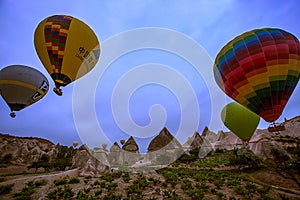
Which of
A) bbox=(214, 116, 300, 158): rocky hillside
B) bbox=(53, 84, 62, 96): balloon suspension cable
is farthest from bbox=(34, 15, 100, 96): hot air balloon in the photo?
bbox=(214, 116, 300, 158): rocky hillside

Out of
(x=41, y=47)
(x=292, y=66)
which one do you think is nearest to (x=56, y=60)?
(x=41, y=47)

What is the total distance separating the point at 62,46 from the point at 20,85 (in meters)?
7.08

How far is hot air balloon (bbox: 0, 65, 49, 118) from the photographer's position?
55.0 ft

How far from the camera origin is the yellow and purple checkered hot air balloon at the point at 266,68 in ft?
38.0

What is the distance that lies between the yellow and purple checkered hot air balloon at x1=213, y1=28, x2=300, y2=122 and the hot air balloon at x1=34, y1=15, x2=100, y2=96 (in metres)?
10.5

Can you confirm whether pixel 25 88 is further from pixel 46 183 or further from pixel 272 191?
pixel 272 191

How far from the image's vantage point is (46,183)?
12258 mm

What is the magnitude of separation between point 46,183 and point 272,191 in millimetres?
14787

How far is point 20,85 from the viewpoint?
1670 centimetres

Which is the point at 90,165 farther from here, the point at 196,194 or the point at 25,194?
the point at 196,194

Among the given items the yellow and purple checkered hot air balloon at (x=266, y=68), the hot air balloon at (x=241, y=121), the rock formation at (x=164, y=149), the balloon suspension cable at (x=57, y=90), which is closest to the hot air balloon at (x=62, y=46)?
the balloon suspension cable at (x=57, y=90)

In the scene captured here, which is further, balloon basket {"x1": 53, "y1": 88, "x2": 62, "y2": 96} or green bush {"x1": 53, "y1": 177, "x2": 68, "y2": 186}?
balloon basket {"x1": 53, "y1": 88, "x2": 62, "y2": 96}

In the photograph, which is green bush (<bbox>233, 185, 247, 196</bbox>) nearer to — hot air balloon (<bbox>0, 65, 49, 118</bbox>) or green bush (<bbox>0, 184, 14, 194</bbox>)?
green bush (<bbox>0, 184, 14, 194</bbox>)

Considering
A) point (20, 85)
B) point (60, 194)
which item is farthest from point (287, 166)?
point (20, 85)
